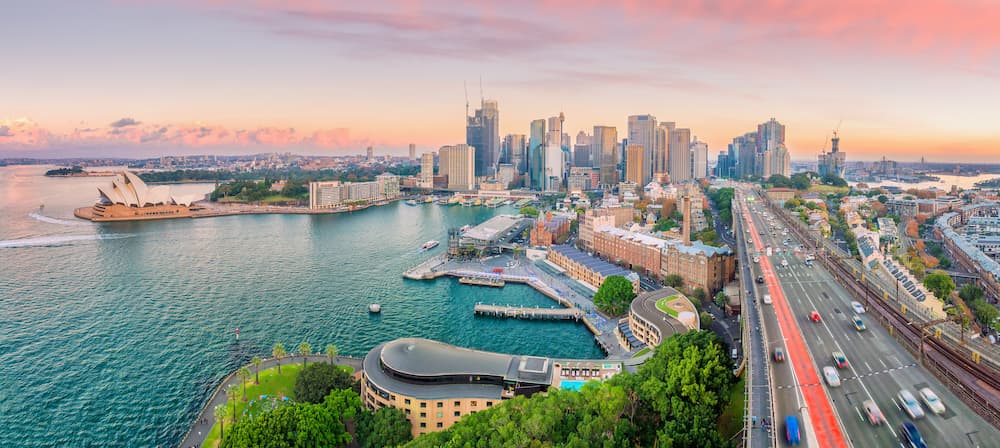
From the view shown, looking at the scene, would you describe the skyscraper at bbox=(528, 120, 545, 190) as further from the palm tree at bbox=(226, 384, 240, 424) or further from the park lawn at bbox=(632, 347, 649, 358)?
the palm tree at bbox=(226, 384, 240, 424)

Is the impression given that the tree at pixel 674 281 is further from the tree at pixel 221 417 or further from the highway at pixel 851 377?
the tree at pixel 221 417

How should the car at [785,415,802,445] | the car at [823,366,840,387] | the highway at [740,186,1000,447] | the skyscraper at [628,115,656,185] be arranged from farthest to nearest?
the skyscraper at [628,115,656,185] → the car at [823,366,840,387] → the highway at [740,186,1000,447] → the car at [785,415,802,445]

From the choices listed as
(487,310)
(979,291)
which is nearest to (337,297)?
(487,310)

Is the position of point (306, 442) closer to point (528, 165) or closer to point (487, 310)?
point (487, 310)

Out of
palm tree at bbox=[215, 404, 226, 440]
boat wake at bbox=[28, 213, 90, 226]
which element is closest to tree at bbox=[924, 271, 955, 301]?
palm tree at bbox=[215, 404, 226, 440]

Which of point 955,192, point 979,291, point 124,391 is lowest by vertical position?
point 124,391

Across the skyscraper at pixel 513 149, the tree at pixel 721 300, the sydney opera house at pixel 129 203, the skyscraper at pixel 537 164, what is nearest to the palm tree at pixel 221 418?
the tree at pixel 721 300
